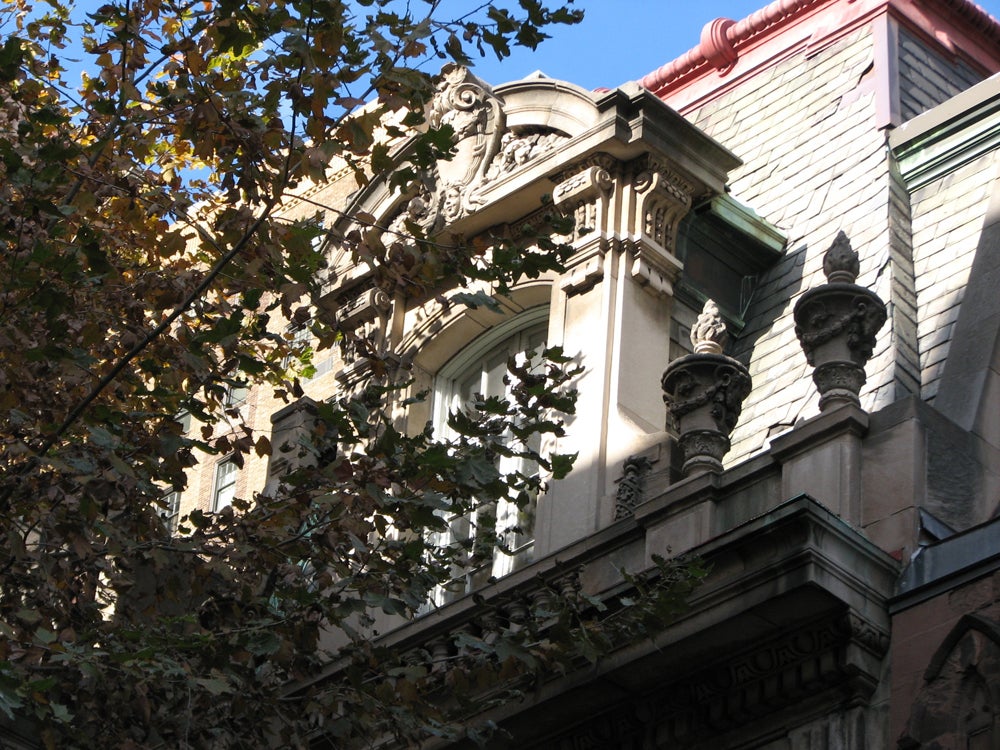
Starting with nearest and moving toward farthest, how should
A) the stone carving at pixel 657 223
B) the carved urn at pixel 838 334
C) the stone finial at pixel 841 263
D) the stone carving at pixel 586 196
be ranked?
the carved urn at pixel 838 334
the stone finial at pixel 841 263
the stone carving at pixel 657 223
the stone carving at pixel 586 196

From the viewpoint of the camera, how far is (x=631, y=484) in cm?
1492

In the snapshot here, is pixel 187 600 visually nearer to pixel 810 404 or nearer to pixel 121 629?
pixel 121 629

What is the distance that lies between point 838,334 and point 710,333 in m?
1.35

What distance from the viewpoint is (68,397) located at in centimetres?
1432

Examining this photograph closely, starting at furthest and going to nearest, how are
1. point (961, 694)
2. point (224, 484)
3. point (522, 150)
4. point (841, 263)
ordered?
1. point (224, 484)
2. point (522, 150)
3. point (841, 263)
4. point (961, 694)

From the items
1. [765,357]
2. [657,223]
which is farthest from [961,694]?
[657,223]

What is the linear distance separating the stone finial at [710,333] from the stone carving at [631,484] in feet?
2.85

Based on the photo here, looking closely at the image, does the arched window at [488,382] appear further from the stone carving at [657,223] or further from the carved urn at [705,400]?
the carved urn at [705,400]

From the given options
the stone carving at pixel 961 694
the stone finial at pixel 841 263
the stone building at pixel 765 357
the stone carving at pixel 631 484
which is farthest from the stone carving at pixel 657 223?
the stone carving at pixel 961 694

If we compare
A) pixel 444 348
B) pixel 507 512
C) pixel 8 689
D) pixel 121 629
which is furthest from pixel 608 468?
pixel 8 689

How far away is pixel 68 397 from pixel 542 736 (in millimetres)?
3798

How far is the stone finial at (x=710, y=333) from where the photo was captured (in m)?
14.9

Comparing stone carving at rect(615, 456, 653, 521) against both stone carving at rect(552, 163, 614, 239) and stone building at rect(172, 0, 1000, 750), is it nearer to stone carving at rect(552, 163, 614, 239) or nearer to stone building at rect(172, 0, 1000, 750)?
stone building at rect(172, 0, 1000, 750)

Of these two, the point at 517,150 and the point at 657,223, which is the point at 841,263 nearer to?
the point at 657,223
